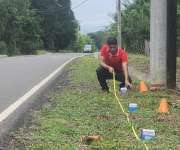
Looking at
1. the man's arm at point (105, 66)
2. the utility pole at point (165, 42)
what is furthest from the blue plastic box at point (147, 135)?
the utility pole at point (165, 42)

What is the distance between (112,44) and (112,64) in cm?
80

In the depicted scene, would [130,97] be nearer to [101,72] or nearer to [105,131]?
[101,72]

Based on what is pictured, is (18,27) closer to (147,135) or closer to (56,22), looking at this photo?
(56,22)

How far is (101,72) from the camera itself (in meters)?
14.4

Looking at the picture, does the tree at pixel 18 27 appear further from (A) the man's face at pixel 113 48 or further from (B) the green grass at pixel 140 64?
(A) the man's face at pixel 113 48

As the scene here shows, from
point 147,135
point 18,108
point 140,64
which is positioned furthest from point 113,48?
point 140,64

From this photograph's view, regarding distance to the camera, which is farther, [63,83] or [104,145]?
[63,83]

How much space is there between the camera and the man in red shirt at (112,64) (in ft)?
45.6

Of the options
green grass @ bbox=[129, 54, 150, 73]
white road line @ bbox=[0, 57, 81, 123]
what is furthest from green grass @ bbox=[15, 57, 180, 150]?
green grass @ bbox=[129, 54, 150, 73]

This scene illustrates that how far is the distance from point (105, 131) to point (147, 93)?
208 inches

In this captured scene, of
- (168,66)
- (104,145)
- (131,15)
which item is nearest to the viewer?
(104,145)

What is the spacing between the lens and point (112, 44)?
44.6 ft

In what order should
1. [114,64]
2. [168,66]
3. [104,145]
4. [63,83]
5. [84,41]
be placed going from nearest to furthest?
[104,145] < [114,64] < [168,66] < [63,83] < [84,41]

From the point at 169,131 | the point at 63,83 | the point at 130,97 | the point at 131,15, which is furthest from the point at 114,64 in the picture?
the point at 131,15
